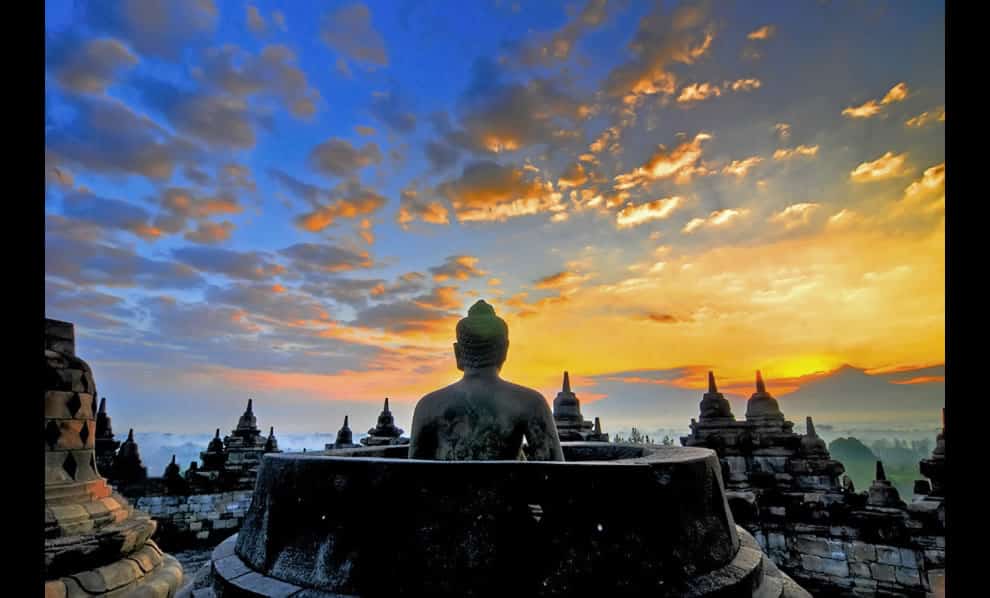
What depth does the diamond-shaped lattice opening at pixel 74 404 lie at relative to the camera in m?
5.27

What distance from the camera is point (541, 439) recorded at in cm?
309

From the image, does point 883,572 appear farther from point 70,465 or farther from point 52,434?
point 52,434

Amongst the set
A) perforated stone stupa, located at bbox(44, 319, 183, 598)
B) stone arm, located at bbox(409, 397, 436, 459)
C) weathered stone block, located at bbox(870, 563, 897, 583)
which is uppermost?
stone arm, located at bbox(409, 397, 436, 459)

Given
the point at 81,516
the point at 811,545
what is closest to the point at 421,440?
the point at 81,516

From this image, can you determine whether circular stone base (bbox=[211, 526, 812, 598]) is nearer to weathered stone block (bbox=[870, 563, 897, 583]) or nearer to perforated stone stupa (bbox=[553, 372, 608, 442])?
weathered stone block (bbox=[870, 563, 897, 583])

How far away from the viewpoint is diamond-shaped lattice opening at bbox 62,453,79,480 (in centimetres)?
513

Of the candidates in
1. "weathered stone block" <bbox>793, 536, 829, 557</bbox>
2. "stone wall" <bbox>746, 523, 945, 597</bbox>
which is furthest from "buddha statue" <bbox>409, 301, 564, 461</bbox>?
"weathered stone block" <bbox>793, 536, 829, 557</bbox>

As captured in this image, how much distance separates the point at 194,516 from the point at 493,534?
1403 centimetres

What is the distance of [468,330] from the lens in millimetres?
3469

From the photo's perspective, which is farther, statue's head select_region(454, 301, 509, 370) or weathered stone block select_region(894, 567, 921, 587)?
weathered stone block select_region(894, 567, 921, 587)

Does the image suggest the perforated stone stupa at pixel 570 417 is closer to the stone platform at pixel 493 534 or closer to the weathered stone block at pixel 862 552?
the weathered stone block at pixel 862 552

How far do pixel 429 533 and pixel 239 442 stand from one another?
1902cm
